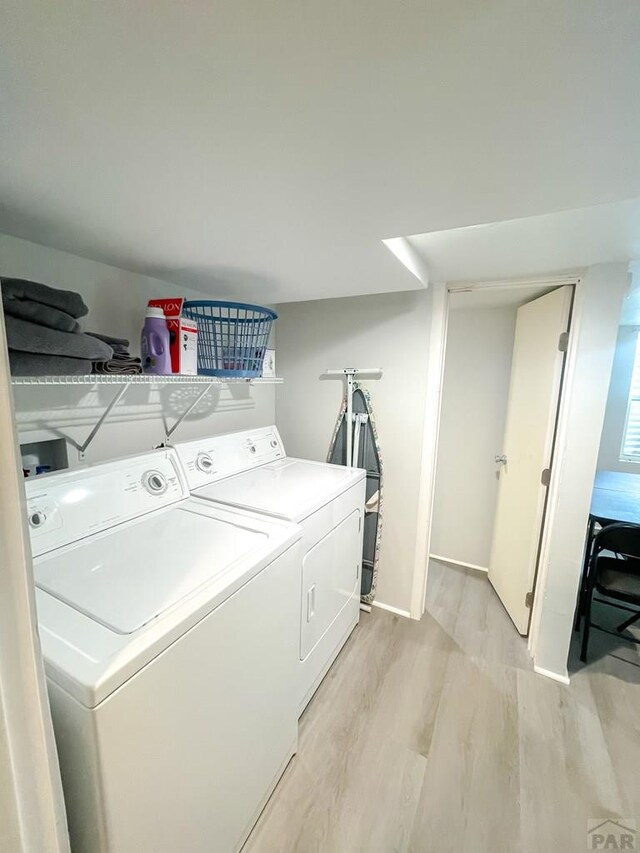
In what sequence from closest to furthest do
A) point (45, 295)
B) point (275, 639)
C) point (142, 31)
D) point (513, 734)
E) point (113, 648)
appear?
point (142, 31) < point (113, 648) < point (45, 295) < point (275, 639) < point (513, 734)

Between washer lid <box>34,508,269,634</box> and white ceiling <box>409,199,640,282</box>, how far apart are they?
4.57 ft

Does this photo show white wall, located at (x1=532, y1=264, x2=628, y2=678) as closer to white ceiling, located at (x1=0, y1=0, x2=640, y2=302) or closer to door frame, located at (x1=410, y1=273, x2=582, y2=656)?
door frame, located at (x1=410, y1=273, x2=582, y2=656)

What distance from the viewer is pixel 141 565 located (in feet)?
3.34

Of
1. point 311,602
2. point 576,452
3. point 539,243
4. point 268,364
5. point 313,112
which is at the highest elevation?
point 539,243

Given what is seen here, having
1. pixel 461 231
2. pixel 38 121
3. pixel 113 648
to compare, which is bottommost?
pixel 113 648

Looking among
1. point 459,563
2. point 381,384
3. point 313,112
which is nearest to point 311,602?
point 381,384

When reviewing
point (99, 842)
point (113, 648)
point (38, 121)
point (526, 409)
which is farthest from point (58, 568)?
point (526, 409)

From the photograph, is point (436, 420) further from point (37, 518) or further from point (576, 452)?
point (37, 518)

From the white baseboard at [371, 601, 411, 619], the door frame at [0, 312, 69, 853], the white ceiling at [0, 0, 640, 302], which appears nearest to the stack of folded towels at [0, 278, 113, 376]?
the white ceiling at [0, 0, 640, 302]

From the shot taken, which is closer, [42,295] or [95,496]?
[42,295]

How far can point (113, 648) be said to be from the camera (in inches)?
28.5

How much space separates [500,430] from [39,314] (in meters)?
2.87

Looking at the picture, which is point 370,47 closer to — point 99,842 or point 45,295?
point 45,295

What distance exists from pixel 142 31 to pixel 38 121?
1.02 ft
